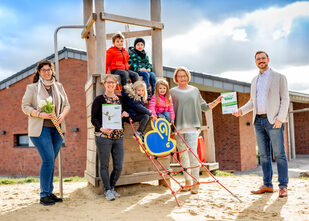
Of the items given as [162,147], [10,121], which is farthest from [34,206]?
[10,121]

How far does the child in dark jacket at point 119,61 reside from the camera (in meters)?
4.89

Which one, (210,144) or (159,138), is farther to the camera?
(210,144)

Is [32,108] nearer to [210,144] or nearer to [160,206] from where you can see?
[160,206]

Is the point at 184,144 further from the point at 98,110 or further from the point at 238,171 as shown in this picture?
the point at 238,171

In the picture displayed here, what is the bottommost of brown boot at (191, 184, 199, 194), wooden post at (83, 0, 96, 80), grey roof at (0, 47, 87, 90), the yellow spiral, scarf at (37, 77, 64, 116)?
brown boot at (191, 184, 199, 194)

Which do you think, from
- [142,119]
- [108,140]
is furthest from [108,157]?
[142,119]

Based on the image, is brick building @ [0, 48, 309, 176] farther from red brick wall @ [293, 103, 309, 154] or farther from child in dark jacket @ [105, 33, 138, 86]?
child in dark jacket @ [105, 33, 138, 86]

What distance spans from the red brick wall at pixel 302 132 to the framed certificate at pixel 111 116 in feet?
54.1

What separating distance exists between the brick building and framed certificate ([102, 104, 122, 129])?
677 centimetres

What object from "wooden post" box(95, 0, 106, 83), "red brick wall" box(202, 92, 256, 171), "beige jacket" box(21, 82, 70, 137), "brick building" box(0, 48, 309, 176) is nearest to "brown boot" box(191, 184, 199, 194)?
"beige jacket" box(21, 82, 70, 137)

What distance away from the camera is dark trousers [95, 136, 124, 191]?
14.5ft

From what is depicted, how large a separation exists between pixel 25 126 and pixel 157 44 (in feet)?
32.8

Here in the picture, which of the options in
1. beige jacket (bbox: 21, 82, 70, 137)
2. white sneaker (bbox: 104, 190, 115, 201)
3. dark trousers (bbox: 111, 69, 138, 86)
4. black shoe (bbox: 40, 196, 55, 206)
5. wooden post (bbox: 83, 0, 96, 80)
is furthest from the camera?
wooden post (bbox: 83, 0, 96, 80)

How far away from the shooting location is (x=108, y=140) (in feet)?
14.5
